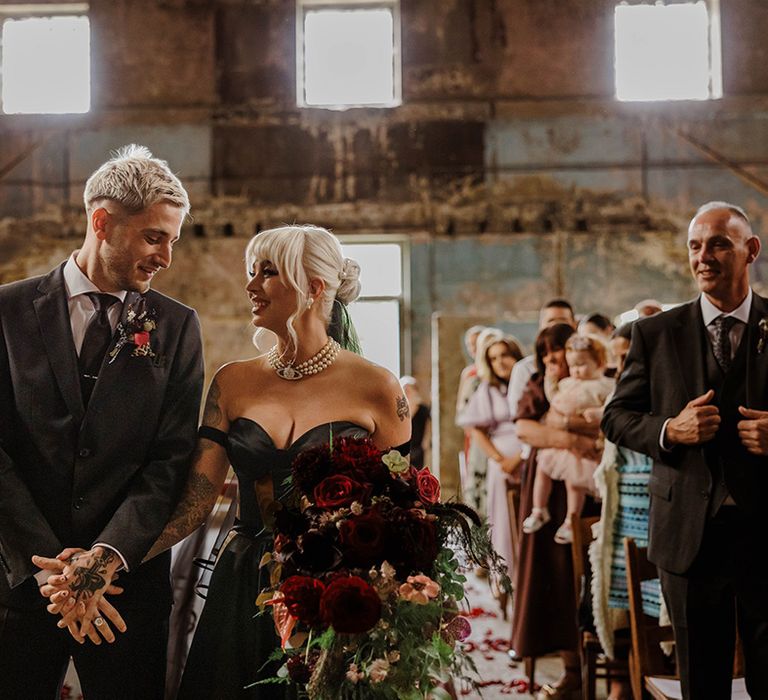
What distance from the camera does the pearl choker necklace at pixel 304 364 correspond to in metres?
2.59

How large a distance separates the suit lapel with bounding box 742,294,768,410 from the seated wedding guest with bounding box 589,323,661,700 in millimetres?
880

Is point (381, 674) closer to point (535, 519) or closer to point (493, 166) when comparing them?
point (535, 519)

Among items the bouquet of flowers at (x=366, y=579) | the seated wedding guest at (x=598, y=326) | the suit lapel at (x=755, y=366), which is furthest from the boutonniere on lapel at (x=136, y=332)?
the seated wedding guest at (x=598, y=326)

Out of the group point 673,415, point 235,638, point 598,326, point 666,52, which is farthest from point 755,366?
point 666,52

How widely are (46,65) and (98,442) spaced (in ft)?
30.9

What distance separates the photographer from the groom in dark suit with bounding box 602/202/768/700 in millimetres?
3105

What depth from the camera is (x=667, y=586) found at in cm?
327

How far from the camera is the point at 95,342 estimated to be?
2.57 m

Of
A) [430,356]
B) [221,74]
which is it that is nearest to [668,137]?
[430,356]

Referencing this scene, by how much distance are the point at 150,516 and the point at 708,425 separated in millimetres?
1796

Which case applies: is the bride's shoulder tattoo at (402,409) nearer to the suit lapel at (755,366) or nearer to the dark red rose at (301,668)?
the dark red rose at (301,668)

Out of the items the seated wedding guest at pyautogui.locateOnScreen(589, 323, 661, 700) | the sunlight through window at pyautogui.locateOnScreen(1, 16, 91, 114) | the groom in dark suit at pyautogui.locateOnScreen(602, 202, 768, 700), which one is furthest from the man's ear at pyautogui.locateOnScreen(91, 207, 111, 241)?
the sunlight through window at pyautogui.locateOnScreen(1, 16, 91, 114)

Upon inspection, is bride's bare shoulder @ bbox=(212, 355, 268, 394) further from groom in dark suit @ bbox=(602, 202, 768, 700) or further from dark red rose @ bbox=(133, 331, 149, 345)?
groom in dark suit @ bbox=(602, 202, 768, 700)

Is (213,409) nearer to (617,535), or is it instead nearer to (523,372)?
(617,535)
